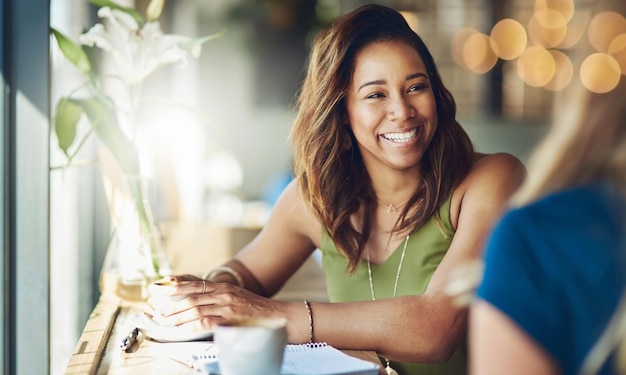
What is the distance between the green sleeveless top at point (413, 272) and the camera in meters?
1.86

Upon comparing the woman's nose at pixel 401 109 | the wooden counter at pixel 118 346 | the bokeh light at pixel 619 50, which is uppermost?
the bokeh light at pixel 619 50

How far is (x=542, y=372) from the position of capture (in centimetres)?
91

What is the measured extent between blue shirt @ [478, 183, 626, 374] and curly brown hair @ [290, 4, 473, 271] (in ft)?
3.09

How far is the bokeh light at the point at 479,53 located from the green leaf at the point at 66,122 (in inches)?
240

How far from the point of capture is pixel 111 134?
204 centimetres

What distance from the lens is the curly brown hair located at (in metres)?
1.89

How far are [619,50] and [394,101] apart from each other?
29.2 inches

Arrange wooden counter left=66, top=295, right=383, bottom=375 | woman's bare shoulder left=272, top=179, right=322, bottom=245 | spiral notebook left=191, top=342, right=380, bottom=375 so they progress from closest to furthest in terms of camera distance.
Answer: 1. spiral notebook left=191, top=342, right=380, bottom=375
2. wooden counter left=66, top=295, right=383, bottom=375
3. woman's bare shoulder left=272, top=179, right=322, bottom=245

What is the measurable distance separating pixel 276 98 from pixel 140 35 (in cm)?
530

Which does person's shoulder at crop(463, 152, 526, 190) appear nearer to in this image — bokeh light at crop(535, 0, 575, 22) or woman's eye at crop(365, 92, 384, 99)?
woman's eye at crop(365, 92, 384, 99)

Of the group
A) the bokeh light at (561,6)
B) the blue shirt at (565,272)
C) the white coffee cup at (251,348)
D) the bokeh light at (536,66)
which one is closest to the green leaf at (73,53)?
the white coffee cup at (251,348)

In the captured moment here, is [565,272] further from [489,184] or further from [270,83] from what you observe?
[270,83]

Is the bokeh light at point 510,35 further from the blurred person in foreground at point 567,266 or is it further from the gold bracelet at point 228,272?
the blurred person in foreground at point 567,266

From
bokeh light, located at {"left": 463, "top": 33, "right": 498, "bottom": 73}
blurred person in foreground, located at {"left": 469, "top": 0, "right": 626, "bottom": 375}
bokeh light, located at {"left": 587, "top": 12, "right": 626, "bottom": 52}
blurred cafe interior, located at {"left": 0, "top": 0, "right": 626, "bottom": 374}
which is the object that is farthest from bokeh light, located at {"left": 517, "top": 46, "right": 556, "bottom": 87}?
blurred person in foreground, located at {"left": 469, "top": 0, "right": 626, "bottom": 375}
